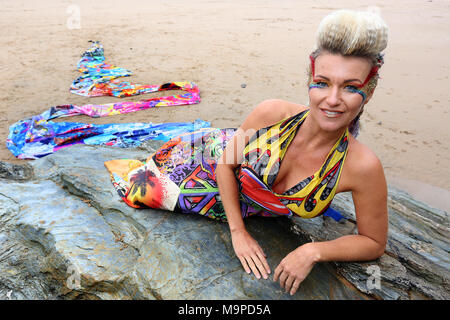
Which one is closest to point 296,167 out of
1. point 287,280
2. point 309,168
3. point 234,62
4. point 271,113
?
point 309,168

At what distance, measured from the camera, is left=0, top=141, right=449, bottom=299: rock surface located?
1789mm

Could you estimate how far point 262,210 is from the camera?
214 centimetres

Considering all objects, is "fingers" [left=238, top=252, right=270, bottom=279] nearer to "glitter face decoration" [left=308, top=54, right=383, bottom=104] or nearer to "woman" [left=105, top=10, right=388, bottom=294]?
"woman" [left=105, top=10, right=388, bottom=294]

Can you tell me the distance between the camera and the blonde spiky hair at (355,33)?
1.35 meters

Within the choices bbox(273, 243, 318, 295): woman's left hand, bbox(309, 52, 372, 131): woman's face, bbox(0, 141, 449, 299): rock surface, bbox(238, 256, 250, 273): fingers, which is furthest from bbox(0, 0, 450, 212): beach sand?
bbox(238, 256, 250, 273): fingers

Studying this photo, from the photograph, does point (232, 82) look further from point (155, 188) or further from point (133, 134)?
point (155, 188)

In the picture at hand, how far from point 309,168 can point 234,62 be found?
665 cm

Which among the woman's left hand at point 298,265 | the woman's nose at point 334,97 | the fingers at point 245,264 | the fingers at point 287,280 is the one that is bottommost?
the fingers at point 245,264

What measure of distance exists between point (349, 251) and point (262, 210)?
62 centimetres

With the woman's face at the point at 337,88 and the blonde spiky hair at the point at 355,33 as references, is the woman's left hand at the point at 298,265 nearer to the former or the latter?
the woman's face at the point at 337,88

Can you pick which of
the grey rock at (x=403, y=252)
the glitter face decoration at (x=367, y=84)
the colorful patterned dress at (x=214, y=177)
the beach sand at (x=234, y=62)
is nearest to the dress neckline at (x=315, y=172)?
the colorful patterned dress at (x=214, y=177)

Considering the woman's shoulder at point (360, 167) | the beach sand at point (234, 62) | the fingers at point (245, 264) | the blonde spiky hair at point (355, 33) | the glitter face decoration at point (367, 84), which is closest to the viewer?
the blonde spiky hair at point (355, 33)

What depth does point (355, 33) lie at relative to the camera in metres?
1.34
